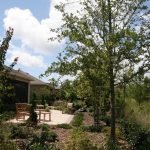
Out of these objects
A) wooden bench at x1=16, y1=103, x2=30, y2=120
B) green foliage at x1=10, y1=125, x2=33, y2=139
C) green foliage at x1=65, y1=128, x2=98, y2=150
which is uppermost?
wooden bench at x1=16, y1=103, x2=30, y2=120

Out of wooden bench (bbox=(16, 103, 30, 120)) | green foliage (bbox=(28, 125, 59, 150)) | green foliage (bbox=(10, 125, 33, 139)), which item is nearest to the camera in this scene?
green foliage (bbox=(28, 125, 59, 150))

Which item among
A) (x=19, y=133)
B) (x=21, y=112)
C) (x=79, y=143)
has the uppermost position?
(x=21, y=112)

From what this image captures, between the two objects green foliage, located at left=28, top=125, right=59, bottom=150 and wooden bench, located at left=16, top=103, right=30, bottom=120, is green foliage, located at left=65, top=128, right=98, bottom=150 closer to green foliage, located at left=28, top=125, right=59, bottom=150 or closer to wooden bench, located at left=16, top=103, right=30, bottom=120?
green foliage, located at left=28, top=125, right=59, bottom=150

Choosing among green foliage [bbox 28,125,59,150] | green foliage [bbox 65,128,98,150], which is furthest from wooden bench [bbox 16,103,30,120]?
green foliage [bbox 65,128,98,150]

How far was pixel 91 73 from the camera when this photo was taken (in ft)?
41.4

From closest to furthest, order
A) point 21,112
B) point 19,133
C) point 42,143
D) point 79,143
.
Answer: point 42,143
point 79,143
point 19,133
point 21,112

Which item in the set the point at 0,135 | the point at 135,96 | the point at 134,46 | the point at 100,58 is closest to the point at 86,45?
the point at 100,58

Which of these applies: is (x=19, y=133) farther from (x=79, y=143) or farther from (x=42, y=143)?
(x=42, y=143)

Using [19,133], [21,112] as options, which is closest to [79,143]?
[19,133]

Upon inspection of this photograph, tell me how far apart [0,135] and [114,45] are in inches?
161

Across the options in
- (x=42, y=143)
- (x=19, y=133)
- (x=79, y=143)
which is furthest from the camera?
(x=19, y=133)

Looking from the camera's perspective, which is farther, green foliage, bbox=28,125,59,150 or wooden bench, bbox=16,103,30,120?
wooden bench, bbox=16,103,30,120

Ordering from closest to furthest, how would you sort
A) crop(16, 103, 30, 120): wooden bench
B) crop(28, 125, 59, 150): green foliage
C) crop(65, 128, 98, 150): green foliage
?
1. crop(28, 125, 59, 150): green foliage
2. crop(65, 128, 98, 150): green foliage
3. crop(16, 103, 30, 120): wooden bench

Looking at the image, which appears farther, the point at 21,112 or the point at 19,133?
the point at 21,112
